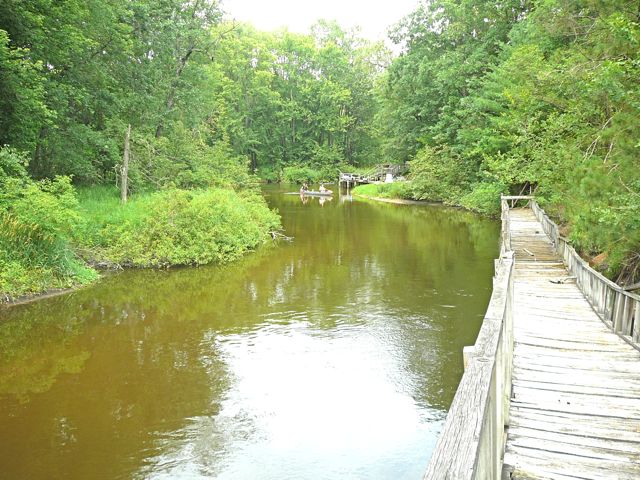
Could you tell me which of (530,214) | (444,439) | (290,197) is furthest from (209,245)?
(290,197)

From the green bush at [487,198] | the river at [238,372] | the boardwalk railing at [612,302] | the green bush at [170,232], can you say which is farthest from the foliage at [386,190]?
the boardwalk railing at [612,302]

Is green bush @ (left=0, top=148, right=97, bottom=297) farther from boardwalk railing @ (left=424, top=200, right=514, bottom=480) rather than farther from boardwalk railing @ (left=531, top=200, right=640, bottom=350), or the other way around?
boardwalk railing @ (left=424, top=200, right=514, bottom=480)

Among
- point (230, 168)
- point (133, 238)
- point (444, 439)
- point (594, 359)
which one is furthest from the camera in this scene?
point (230, 168)

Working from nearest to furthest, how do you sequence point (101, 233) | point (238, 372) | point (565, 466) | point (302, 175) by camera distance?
point (565, 466), point (238, 372), point (101, 233), point (302, 175)

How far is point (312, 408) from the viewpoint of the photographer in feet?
27.1

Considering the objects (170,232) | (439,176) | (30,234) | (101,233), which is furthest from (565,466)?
(439,176)

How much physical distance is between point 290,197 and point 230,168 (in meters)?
15.5

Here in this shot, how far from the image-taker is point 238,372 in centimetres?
950

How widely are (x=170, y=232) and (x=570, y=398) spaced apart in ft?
48.9

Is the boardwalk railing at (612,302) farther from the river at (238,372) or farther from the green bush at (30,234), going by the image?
the green bush at (30,234)

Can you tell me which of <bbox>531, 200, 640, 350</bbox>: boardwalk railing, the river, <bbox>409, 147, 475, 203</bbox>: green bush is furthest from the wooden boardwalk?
<bbox>409, 147, 475, 203</bbox>: green bush

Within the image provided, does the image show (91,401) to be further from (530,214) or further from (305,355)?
(530,214)

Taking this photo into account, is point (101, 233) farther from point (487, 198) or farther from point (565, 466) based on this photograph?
point (487, 198)

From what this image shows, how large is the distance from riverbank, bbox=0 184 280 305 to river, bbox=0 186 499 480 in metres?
0.76
